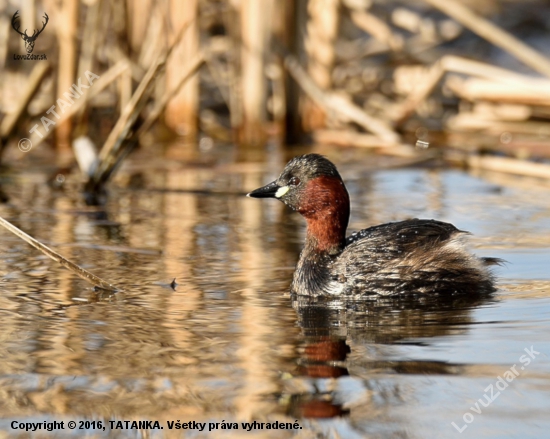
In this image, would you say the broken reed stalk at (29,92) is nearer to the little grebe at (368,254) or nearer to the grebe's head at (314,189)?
the grebe's head at (314,189)

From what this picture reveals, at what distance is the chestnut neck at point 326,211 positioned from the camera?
582 cm

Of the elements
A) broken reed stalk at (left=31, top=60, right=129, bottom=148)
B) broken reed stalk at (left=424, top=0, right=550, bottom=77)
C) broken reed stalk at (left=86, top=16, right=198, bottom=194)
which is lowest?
broken reed stalk at (left=86, top=16, right=198, bottom=194)

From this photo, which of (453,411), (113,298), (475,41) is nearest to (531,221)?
(113,298)

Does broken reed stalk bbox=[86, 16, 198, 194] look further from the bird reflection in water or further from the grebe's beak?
the bird reflection in water

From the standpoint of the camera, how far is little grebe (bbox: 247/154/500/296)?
18.0 feet

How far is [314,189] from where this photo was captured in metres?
5.84

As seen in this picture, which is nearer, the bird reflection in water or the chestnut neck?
the bird reflection in water

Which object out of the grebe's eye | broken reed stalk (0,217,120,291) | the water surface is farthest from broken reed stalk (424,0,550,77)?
broken reed stalk (0,217,120,291)

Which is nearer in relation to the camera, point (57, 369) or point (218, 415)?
point (218, 415)

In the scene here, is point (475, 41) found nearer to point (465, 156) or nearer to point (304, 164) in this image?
point (465, 156)

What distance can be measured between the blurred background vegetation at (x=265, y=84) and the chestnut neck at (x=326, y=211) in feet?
11.0

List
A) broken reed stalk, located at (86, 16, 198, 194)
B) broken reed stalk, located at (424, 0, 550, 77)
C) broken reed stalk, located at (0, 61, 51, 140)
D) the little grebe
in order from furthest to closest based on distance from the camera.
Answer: broken reed stalk, located at (0, 61, 51, 140)
broken reed stalk, located at (424, 0, 550, 77)
broken reed stalk, located at (86, 16, 198, 194)
the little grebe

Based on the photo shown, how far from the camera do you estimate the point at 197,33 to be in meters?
11.1

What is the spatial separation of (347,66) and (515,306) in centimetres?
788
